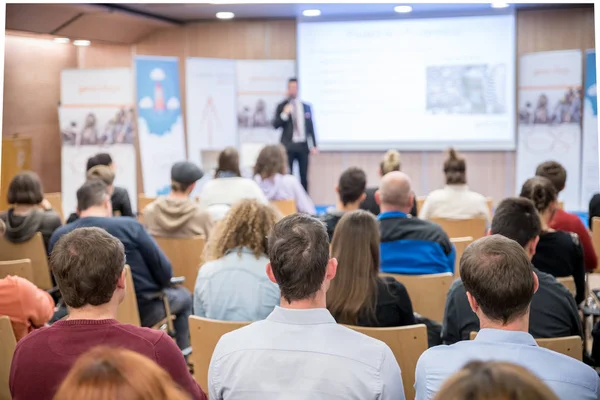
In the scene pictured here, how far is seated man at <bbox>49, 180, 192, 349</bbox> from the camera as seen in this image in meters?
3.88

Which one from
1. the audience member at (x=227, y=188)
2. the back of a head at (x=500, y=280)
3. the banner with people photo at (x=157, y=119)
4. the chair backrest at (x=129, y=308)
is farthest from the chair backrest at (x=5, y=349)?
the banner with people photo at (x=157, y=119)

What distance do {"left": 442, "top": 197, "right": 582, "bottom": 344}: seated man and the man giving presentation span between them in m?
6.24

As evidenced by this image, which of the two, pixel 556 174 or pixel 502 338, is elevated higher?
pixel 556 174

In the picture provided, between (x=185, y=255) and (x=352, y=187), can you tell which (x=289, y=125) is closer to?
(x=352, y=187)

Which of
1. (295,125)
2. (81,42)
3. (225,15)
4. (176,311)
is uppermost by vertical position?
(225,15)

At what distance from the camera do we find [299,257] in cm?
209

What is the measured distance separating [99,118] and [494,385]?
843 cm

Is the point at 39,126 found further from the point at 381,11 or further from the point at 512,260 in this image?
the point at 512,260

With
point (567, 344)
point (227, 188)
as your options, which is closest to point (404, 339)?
point (567, 344)

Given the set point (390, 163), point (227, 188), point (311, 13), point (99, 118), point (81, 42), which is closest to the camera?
point (227, 188)

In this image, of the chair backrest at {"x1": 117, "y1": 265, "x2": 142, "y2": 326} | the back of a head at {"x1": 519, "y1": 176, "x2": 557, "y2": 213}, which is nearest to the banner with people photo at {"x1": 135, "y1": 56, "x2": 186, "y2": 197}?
the chair backrest at {"x1": 117, "y1": 265, "x2": 142, "y2": 326}

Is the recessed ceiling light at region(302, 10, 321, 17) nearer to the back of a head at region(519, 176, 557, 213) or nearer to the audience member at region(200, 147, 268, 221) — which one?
the audience member at region(200, 147, 268, 221)

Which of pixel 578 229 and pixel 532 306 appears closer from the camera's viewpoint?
pixel 532 306

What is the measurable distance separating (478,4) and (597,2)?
6528 mm
